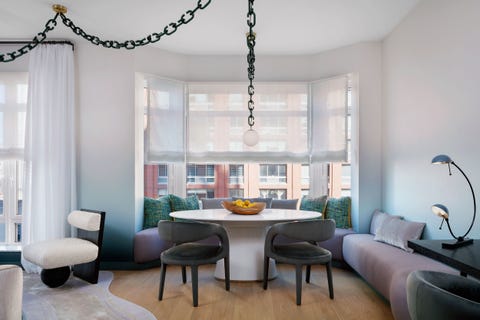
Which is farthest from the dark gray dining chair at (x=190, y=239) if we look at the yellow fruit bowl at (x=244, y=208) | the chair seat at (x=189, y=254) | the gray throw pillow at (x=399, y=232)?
the gray throw pillow at (x=399, y=232)

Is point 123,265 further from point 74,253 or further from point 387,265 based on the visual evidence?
point 387,265

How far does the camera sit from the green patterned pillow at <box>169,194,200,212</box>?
5172 mm

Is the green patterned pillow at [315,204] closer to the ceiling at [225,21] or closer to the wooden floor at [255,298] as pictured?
the wooden floor at [255,298]

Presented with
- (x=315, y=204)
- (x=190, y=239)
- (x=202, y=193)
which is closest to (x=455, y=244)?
(x=190, y=239)

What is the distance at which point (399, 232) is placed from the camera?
149 inches

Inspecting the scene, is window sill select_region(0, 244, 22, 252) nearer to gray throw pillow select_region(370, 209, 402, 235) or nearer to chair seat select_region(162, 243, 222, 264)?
chair seat select_region(162, 243, 222, 264)

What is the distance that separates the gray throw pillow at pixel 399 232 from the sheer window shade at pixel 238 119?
1.74 metres

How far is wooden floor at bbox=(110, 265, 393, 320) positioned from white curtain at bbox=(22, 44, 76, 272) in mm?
1055

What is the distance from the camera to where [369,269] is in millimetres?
3641

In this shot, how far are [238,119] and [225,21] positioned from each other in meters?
1.56

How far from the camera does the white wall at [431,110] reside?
2.95 metres

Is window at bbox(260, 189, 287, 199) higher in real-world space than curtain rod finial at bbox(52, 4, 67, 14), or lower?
lower

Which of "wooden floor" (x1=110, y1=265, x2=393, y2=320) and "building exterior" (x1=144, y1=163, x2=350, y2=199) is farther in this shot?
"building exterior" (x1=144, y1=163, x2=350, y2=199)

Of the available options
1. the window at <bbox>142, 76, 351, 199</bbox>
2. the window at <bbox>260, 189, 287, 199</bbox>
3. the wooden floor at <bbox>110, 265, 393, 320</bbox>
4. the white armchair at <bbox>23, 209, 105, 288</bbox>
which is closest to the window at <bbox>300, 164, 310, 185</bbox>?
the window at <bbox>142, 76, 351, 199</bbox>
